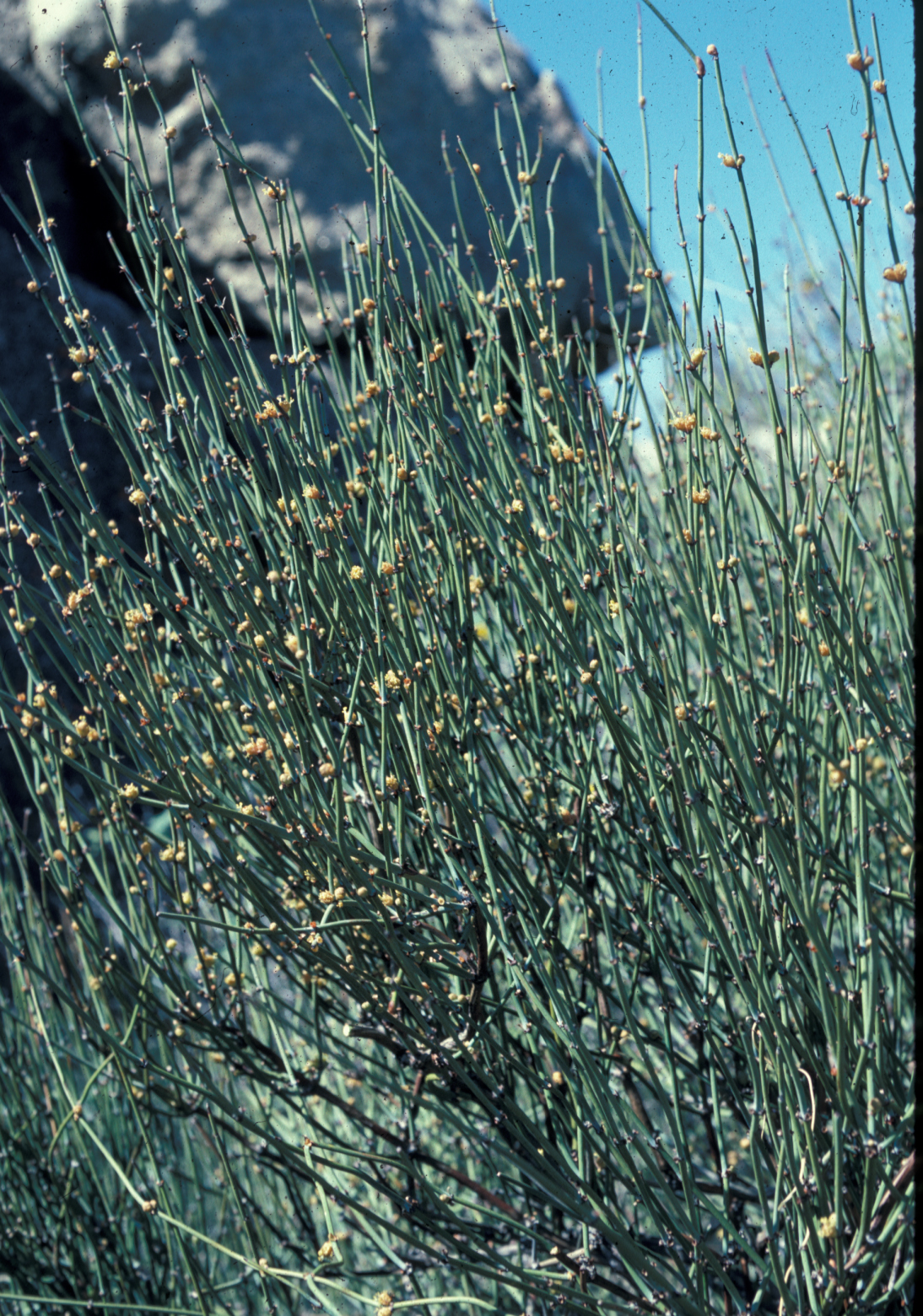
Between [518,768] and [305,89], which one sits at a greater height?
[305,89]

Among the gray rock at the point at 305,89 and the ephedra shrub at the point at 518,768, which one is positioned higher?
the gray rock at the point at 305,89

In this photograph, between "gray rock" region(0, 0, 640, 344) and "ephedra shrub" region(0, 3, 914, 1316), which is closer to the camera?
"ephedra shrub" region(0, 3, 914, 1316)

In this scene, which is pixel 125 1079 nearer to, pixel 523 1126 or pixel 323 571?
pixel 523 1126

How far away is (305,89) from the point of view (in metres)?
2.46

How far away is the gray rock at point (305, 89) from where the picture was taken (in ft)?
7.96

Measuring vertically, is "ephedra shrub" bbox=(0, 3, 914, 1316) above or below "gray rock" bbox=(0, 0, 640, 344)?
below

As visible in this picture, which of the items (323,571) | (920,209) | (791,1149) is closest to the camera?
(920,209)

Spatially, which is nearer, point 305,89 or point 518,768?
point 518,768

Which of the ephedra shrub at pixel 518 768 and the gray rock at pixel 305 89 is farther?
the gray rock at pixel 305 89

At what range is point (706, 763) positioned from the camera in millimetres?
751

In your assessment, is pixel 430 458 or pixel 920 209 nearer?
pixel 920 209

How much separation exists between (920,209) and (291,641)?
62cm

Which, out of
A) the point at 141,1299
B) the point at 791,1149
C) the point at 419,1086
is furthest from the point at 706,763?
the point at 141,1299

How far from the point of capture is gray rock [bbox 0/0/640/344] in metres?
2.43
